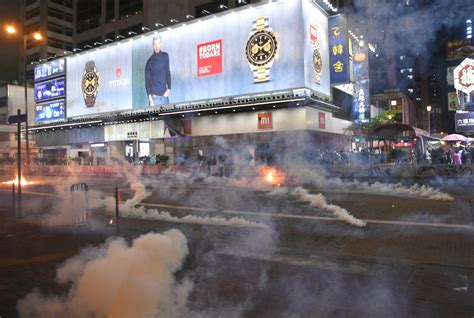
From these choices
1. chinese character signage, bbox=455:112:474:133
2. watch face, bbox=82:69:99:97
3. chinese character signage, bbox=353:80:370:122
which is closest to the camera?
chinese character signage, bbox=455:112:474:133

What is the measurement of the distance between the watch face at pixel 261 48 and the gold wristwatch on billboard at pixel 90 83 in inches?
653

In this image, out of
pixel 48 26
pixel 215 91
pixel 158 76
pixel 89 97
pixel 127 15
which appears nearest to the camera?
pixel 215 91

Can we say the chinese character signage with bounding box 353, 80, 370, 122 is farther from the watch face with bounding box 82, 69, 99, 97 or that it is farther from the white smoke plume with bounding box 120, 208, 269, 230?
the white smoke plume with bounding box 120, 208, 269, 230

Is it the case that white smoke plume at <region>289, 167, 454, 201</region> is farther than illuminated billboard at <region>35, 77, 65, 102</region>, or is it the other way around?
illuminated billboard at <region>35, 77, 65, 102</region>

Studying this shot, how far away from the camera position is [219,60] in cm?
2652

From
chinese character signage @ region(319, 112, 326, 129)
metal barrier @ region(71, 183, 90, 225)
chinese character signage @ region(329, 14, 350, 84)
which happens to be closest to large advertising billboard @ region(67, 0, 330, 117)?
chinese character signage @ region(329, 14, 350, 84)

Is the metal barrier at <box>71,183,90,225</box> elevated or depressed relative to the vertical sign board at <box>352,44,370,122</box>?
depressed

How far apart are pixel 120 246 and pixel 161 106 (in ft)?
85.3

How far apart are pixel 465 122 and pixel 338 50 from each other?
367 inches

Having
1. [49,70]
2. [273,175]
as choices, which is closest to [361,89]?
[273,175]

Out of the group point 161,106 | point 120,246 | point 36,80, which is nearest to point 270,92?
point 161,106

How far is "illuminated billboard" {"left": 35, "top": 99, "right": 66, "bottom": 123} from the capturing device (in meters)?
38.1

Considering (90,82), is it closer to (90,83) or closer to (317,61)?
(90,83)

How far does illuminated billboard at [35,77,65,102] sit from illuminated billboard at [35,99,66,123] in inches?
24.9
